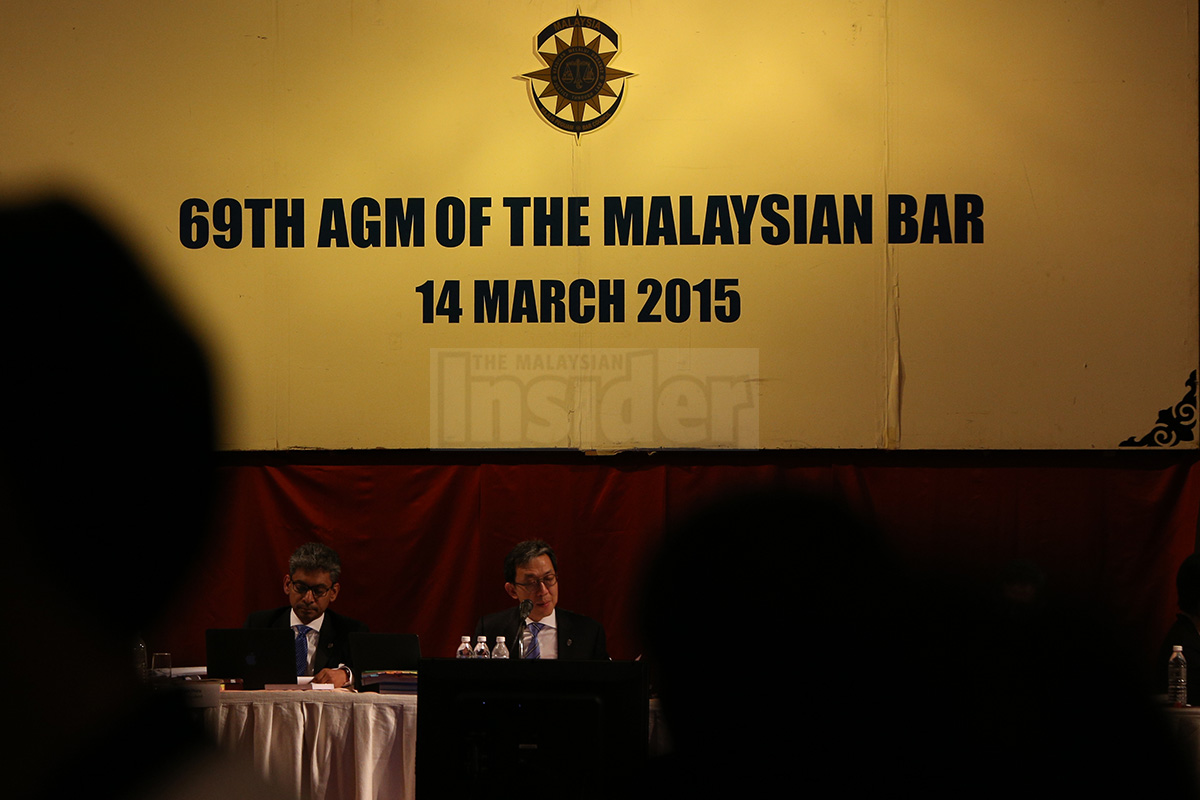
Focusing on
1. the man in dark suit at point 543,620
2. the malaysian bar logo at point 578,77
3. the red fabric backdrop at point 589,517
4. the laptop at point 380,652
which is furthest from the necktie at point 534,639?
the malaysian bar logo at point 578,77

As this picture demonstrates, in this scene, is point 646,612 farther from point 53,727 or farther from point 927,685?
point 53,727

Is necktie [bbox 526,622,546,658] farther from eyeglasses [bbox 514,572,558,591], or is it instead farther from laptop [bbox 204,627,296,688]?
laptop [bbox 204,627,296,688]

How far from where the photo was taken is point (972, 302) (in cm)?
557

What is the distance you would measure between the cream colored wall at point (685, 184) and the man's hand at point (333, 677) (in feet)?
5.89

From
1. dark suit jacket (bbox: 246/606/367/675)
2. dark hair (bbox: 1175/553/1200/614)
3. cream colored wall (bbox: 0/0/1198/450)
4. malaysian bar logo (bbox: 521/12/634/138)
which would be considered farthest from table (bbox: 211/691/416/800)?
malaysian bar logo (bbox: 521/12/634/138)

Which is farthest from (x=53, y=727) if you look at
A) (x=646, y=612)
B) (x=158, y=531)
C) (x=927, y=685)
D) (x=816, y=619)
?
(x=646, y=612)

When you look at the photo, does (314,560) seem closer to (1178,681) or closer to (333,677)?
(333,677)

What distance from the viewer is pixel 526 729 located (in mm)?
1840

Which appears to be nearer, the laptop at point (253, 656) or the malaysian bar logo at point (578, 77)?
the laptop at point (253, 656)

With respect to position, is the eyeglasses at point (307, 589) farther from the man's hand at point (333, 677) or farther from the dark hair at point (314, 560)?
the man's hand at point (333, 677)

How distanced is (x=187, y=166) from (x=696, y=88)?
255 cm

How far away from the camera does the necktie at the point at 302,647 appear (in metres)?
4.39

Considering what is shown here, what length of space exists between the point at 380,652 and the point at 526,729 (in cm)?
224

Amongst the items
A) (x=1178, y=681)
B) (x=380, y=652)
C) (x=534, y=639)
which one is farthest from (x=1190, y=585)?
(x=380, y=652)
